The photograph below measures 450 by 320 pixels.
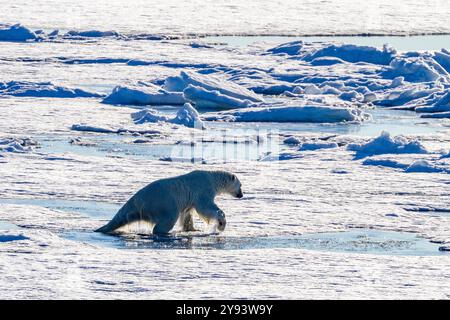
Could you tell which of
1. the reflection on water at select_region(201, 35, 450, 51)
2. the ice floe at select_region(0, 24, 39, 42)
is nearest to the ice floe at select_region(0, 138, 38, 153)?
the reflection on water at select_region(201, 35, 450, 51)

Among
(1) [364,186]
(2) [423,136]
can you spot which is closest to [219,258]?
(1) [364,186]

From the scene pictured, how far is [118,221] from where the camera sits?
8.16m

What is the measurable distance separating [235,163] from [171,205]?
11.1ft

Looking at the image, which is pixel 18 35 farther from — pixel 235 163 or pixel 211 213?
pixel 211 213

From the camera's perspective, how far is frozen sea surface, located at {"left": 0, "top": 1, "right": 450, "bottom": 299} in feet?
22.5

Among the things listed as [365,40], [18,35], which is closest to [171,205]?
[365,40]

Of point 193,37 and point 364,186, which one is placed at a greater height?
point 193,37

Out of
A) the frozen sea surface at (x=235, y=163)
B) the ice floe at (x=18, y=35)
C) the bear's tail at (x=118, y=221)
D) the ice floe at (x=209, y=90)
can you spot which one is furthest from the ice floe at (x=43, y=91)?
the bear's tail at (x=118, y=221)

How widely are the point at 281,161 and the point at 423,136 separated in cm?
257

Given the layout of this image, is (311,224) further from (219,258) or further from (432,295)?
(432,295)

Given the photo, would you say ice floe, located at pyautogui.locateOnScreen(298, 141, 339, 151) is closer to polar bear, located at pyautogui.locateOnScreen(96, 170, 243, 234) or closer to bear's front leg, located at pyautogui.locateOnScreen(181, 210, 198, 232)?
polar bear, located at pyautogui.locateOnScreen(96, 170, 243, 234)

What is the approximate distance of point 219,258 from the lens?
7.34 meters

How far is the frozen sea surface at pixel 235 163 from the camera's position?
6.86 metres
